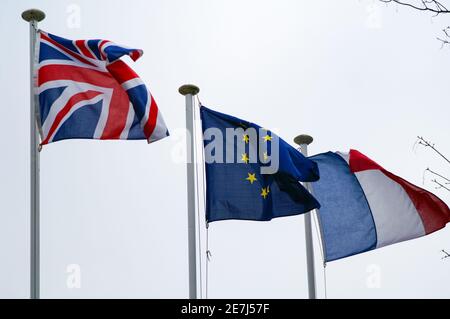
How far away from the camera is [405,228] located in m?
17.6

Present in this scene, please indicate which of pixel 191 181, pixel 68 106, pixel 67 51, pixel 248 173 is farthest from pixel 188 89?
pixel 68 106

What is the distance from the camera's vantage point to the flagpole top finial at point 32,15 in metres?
13.3

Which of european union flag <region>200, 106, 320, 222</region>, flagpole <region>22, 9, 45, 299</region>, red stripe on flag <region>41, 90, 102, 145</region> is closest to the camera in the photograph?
flagpole <region>22, 9, 45, 299</region>

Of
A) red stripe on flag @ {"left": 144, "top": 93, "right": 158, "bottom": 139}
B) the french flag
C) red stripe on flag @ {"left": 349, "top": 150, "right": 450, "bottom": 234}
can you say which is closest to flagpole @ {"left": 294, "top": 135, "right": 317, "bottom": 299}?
the french flag

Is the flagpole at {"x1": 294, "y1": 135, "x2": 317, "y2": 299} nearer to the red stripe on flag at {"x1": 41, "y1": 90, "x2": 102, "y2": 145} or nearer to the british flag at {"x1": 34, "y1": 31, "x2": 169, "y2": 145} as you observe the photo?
the british flag at {"x1": 34, "y1": 31, "x2": 169, "y2": 145}

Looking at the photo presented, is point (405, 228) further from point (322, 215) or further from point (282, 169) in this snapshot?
point (282, 169)

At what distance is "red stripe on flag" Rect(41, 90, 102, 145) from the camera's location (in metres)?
12.9

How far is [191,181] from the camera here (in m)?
14.8

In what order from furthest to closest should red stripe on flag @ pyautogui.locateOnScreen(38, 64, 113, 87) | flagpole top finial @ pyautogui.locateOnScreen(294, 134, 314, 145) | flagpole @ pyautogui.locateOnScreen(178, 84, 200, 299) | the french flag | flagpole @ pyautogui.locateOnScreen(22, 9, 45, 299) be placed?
the french flag
flagpole top finial @ pyautogui.locateOnScreen(294, 134, 314, 145)
flagpole @ pyautogui.locateOnScreen(178, 84, 200, 299)
red stripe on flag @ pyautogui.locateOnScreen(38, 64, 113, 87)
flagpole @ pyautogui.locateOnScreen(22, 9, 45, 299)

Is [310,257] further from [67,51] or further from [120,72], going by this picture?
[67,51]
